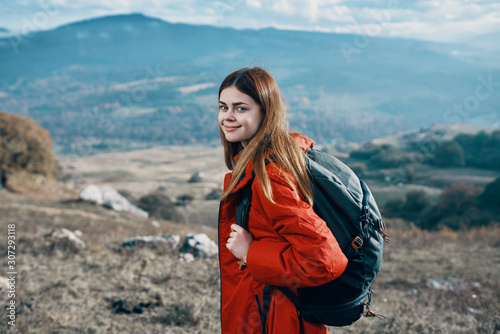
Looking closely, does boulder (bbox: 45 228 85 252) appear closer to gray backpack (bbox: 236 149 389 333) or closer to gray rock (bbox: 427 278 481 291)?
gray backpack (bbox: 236 149 389 333)

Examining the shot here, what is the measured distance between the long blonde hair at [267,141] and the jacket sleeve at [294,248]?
51 mm

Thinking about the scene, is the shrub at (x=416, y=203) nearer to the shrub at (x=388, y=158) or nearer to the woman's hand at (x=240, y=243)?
the shrub at (x=388, y=158)

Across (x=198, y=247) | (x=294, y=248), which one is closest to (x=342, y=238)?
(x=294, y=248)

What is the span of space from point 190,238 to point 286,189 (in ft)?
18.3

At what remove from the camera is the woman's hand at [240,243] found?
174 cm

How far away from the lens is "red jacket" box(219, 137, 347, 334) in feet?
5.03

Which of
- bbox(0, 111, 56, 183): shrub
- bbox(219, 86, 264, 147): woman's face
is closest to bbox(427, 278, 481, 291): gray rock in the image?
bbox(219, 86, 264, 147): woman's face

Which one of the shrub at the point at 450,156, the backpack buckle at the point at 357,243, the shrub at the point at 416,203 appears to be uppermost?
the backpack buckle at the point at 357,243

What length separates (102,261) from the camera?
19.2 feet

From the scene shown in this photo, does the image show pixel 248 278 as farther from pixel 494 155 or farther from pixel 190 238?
pixel 494 155

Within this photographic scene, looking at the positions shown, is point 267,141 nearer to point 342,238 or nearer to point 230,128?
point 230,128

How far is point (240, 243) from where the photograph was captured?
1.75 meters

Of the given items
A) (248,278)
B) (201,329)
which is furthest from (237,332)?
(201,329)

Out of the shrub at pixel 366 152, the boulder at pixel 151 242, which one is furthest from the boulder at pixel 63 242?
the shrub at pixel 366 152
